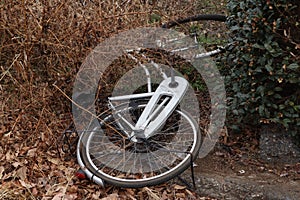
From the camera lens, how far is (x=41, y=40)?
390cm

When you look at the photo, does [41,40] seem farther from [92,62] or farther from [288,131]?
[288,131]

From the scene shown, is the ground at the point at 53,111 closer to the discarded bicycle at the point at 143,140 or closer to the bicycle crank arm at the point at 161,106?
the discarded bicycle at the point at 143,140

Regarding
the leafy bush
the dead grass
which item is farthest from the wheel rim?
the leafy bush

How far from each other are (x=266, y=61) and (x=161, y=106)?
1029mm

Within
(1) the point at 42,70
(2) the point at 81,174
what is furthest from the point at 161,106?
(1) the point at 42,70

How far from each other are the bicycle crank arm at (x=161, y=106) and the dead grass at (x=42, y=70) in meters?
0.73

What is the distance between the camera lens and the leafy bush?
3.22 m

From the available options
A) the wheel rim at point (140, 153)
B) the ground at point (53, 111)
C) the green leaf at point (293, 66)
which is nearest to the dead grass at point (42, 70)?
the ground at point (53, 111)

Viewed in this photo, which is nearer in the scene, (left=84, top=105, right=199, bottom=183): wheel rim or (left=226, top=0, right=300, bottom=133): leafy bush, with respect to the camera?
(left=226, top=0, right=300, bottom=133): leafy bush

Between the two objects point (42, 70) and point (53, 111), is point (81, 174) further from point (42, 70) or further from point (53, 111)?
point (42, 70)

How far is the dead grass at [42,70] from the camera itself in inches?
145

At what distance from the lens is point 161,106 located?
12.2ft

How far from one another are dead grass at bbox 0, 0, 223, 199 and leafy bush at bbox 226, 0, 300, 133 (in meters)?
1.12

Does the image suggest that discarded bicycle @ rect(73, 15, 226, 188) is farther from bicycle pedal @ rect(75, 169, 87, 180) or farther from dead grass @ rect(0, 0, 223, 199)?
dead grass @ rect(0, 0, 223, 199)
